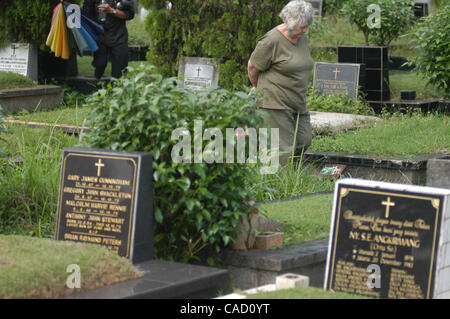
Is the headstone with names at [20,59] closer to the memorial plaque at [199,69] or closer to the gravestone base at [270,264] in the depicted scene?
the memorial plaque at [199,69]

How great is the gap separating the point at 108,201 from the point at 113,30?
8.28 metres

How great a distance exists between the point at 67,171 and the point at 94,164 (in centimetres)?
24

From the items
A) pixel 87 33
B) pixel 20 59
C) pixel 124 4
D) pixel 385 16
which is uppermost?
pixel 385 16

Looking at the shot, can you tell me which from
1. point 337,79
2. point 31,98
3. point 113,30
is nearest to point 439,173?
point 337,79

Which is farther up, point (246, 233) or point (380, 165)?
point (380, 165)

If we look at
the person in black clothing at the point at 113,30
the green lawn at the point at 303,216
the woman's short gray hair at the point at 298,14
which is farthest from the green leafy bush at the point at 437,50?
the green lawn at the point at 303,216

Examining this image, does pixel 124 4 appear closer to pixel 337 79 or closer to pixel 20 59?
pixel 20 59

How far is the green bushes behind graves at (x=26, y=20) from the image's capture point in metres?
13.9

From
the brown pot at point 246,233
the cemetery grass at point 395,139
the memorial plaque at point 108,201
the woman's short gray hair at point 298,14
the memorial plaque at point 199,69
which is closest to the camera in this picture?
the memorial plaque at point 108,201

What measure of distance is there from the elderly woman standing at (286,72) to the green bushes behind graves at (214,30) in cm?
326

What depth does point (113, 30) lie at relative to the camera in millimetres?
13055

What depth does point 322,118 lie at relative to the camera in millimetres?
11852

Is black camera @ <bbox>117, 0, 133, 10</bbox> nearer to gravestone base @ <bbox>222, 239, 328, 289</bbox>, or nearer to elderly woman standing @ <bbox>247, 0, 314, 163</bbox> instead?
elderly woman standing @ <bbox>247, 0, 314, 163</bbox>

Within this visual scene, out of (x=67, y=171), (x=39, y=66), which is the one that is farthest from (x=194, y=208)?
(x=39, y=66)
